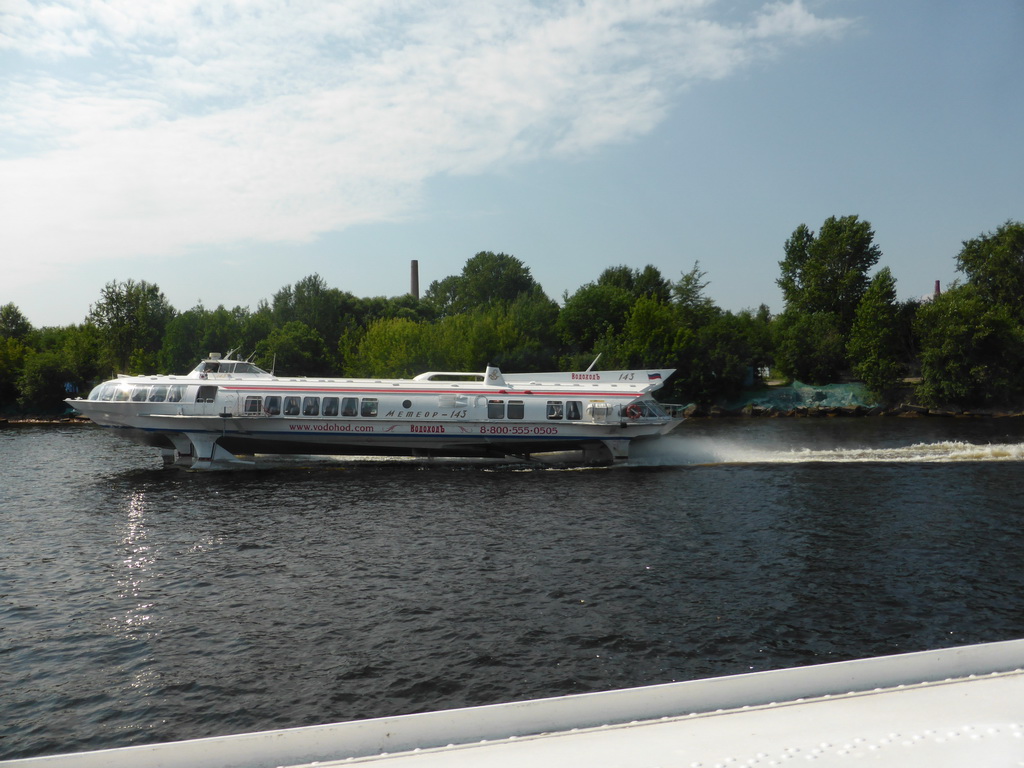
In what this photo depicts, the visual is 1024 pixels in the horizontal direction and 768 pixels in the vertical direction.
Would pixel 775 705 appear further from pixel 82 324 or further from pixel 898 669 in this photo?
pixel 82 324

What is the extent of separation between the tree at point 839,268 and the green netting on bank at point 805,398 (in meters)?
16.3

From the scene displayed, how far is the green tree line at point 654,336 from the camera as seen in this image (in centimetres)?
7469

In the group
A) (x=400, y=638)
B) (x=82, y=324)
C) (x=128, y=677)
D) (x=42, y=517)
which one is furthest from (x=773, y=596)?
(x=82, y=324)

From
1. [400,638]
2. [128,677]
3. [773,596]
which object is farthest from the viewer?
[773,596]

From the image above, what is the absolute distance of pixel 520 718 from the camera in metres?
5.89

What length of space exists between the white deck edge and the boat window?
29.4 meters

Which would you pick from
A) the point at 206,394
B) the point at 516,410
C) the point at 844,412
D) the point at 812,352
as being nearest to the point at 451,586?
the point at 516,410

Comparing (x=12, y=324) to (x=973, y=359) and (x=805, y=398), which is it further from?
(x=973, y=359)

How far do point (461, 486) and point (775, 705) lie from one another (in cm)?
2387

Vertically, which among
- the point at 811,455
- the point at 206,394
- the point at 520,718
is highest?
the point at 206,394

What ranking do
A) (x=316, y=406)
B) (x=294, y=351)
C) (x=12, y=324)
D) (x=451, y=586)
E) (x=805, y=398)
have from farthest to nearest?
(x=12, y=324), (x=294, y=351), (x=805, y=398), (x=316, y=406), (x=451, y=586)

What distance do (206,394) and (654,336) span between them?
55.0m

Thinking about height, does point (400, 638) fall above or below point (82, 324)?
below

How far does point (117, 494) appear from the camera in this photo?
29.3 m
